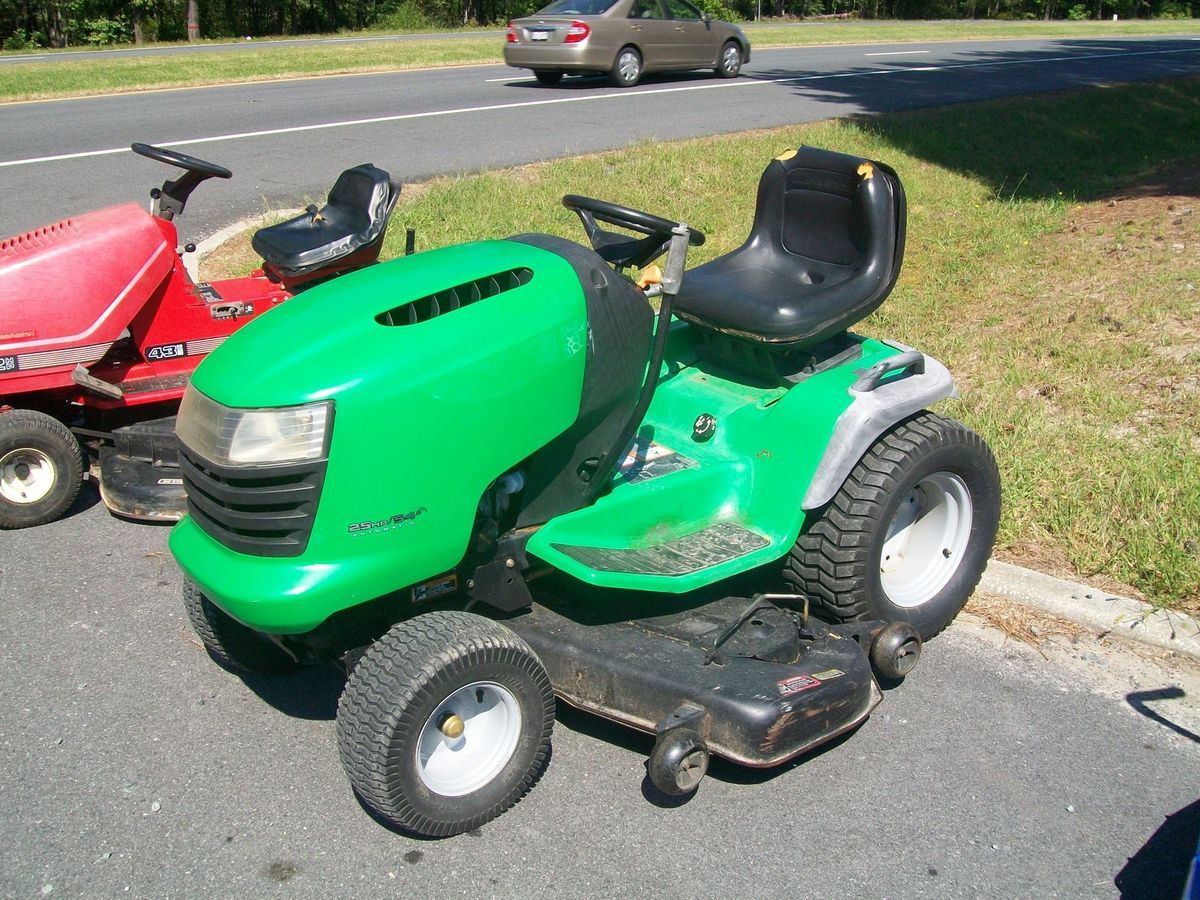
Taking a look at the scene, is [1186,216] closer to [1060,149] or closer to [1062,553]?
[1060,149]

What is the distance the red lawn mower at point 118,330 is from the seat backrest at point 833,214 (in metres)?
1.79

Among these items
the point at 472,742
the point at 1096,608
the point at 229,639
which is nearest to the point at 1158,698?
the point at 1096,608

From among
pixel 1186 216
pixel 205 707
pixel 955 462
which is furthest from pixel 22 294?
pixel 1186 216

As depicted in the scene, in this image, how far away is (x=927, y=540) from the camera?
13.1 ft

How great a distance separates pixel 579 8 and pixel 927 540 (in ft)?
43.7

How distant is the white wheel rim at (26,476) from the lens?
15.1 feet

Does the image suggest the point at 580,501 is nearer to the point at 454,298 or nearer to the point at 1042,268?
the point at 454,298

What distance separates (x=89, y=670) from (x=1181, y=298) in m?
5.74

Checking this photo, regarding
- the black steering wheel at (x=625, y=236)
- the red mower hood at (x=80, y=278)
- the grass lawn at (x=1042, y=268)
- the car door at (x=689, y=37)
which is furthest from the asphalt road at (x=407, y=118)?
the black steering wheel at (x=625, y=236)

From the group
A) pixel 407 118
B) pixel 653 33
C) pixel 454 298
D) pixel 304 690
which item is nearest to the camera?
pixel 454 298

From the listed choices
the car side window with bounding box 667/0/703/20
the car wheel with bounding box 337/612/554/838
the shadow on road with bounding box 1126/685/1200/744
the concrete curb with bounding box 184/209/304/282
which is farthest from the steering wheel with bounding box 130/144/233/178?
the car side window with bounding box 667/0/703/20

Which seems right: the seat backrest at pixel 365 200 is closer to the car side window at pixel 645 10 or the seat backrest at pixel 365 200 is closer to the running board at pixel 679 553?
the running board at pixel 679 553

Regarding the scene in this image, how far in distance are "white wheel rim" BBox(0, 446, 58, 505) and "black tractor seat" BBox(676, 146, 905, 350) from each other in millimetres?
2754

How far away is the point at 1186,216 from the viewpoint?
25.1ft
